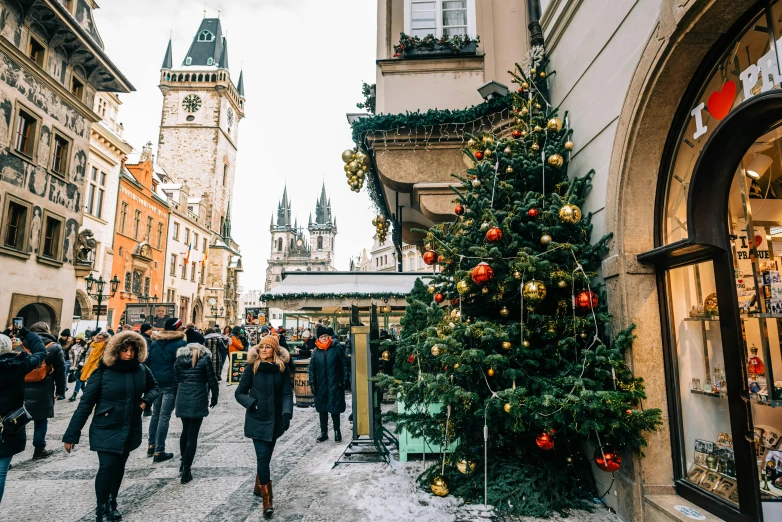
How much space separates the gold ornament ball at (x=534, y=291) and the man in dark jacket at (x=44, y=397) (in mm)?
6703

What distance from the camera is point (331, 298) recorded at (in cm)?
1083

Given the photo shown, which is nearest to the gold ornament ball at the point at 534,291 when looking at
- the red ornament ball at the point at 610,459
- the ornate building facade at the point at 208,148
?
the red ornament ball at the point at 610,459

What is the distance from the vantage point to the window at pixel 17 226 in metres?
16.9

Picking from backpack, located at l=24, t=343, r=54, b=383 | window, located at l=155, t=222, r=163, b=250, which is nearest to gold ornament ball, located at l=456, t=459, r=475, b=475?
backpack, located at l=24, t=343, r=54, b=383

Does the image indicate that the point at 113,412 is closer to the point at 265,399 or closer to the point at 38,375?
the point at 265,399

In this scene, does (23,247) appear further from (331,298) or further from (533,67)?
(533,67)

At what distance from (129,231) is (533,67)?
34.8 metres

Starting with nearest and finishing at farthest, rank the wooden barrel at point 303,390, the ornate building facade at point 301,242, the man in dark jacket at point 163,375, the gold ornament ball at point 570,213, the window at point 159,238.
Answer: the gold ornament ball at point 570,213 → the man in dark jacket at point 163,375 → the wooden barrel at point 303,390 → the window at point 159,238 → the ornate building facade at point 301,242

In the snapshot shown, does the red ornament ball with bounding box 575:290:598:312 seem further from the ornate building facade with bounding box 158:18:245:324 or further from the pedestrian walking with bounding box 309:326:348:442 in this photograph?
the ornate building facade with bounding box 158:18:245:324

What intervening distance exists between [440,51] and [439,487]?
6.67 m

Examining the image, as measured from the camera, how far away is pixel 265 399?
4930mm

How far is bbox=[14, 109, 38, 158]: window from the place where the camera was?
16.8 meters

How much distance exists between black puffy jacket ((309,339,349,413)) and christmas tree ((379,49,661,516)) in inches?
111

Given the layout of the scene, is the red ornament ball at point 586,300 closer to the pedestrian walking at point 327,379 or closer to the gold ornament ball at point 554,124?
the gold ornament ball at point 554,124
